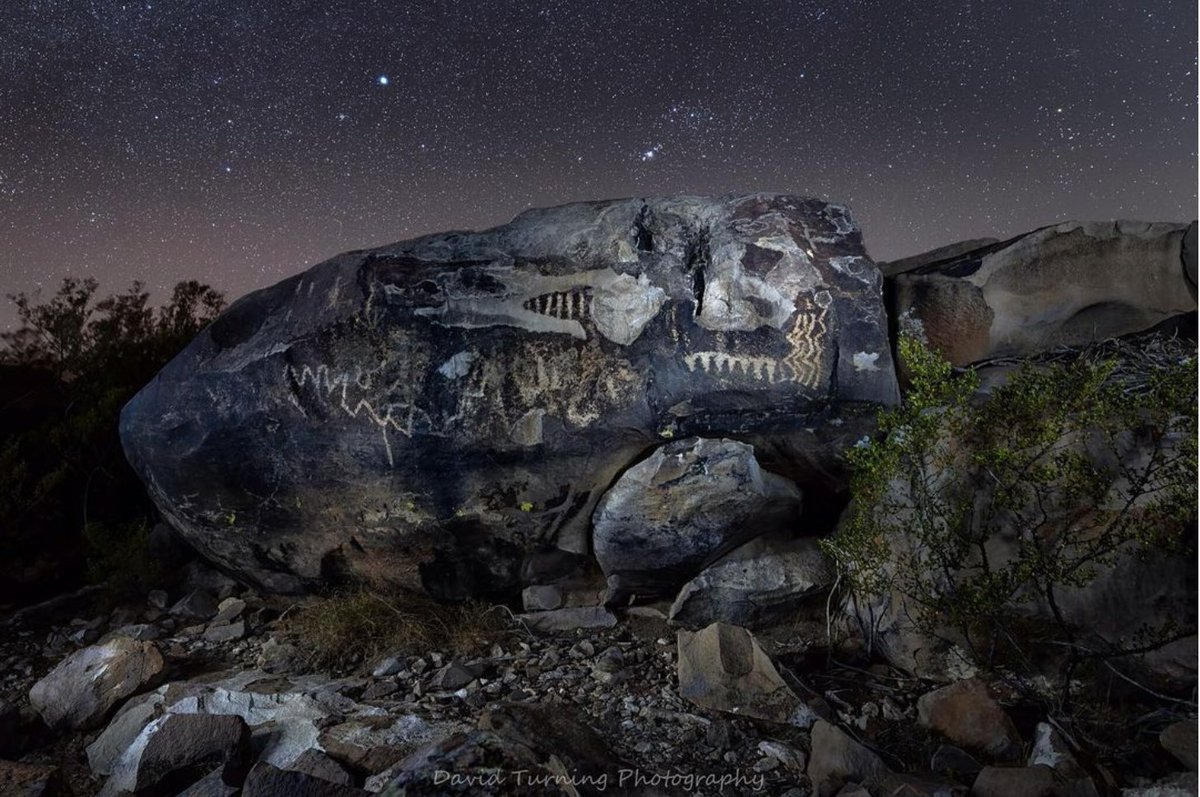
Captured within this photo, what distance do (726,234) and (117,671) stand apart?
435 centimetres

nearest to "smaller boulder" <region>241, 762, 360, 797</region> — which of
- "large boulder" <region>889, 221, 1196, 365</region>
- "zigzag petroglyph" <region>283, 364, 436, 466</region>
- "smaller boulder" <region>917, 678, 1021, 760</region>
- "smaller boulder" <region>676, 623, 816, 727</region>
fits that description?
"smaller boulder" <region>676, 623, 816, 727</region>

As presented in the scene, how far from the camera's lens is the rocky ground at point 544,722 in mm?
2531

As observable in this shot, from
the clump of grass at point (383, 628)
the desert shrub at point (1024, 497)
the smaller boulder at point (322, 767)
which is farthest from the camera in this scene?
the clump of grass at point (383, 628)

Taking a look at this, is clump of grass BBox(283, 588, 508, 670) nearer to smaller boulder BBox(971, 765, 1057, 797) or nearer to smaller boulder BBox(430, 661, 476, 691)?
smaller boulder BBox(430, 661, 476, 691)

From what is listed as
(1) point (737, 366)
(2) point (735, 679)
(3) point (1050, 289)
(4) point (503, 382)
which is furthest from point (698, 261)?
(2) point (735, 679)

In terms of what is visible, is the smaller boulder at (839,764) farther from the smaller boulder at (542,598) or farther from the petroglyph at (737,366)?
the smaller boulder at (542,598)

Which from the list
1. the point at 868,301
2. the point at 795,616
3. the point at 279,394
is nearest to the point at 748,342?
the point at 868,301

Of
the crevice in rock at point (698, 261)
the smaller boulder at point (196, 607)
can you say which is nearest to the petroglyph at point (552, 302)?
the crevice in rock at point (698, 261)

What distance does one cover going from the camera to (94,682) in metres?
3.62

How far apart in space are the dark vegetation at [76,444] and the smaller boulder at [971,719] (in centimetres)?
525

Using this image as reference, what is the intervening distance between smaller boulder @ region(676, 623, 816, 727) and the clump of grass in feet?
4.54

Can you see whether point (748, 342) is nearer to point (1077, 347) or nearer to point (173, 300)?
point (1077, 347)

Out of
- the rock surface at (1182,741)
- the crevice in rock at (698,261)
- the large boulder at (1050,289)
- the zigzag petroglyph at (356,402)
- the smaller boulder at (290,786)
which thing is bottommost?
the rock surface at (1182,741)

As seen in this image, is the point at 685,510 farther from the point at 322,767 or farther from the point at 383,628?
the point at 322,767
